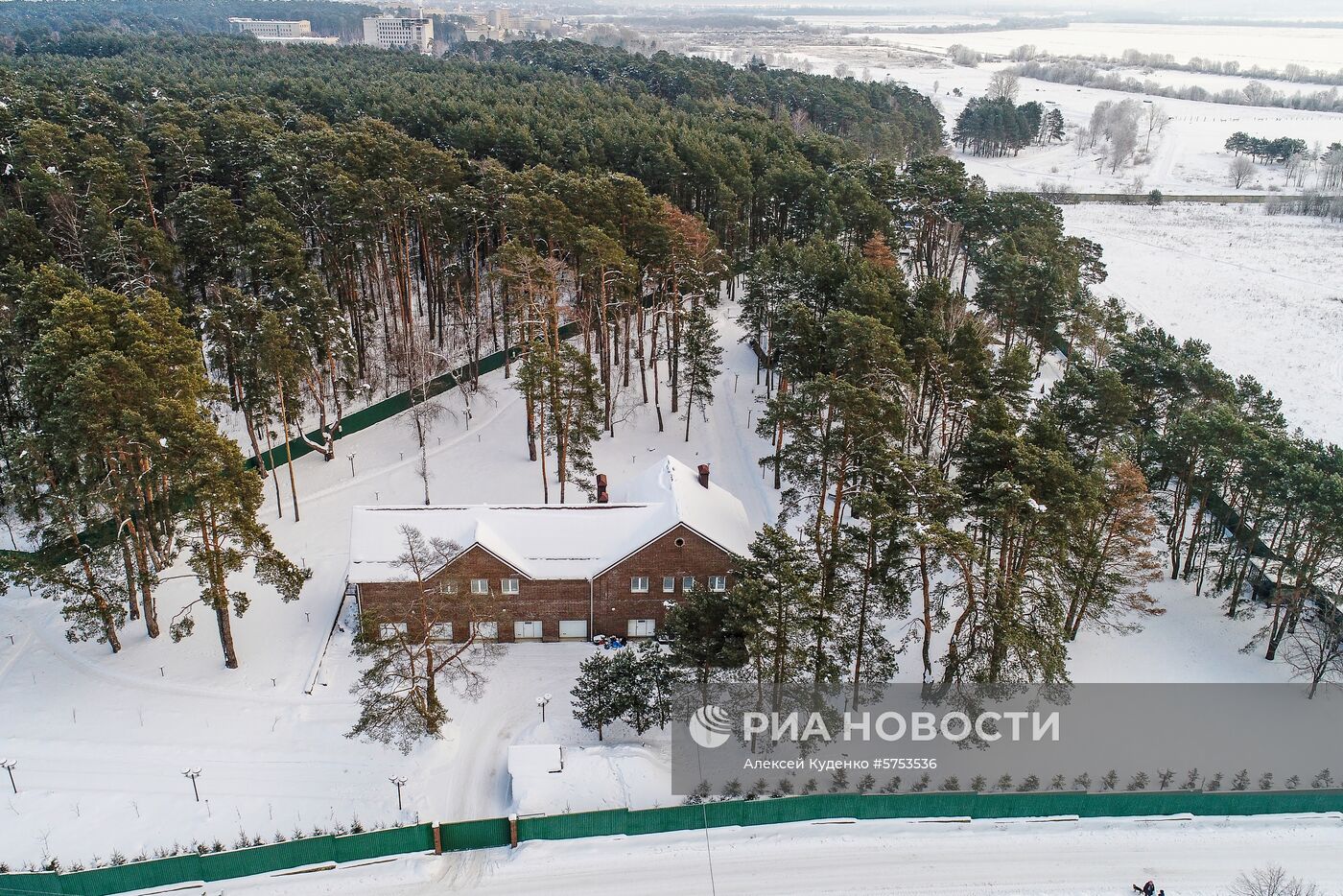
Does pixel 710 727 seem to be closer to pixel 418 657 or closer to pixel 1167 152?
pixel 418 657

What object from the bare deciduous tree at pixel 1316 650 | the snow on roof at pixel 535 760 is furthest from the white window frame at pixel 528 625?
the bare deciduous tree at pixel 1316 650

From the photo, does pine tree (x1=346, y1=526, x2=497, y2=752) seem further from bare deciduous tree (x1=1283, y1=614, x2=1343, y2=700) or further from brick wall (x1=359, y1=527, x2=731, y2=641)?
bare deciduous tree (x1=1283, y1=614, x2=1343, y2=700)

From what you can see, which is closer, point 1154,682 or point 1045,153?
point 1154,682

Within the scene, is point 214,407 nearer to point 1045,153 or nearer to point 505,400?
point 505,400

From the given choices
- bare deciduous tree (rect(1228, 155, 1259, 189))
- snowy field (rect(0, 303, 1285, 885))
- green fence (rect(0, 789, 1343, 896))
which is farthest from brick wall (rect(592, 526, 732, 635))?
bare deciduous tree (rect(1228, 155, 1259, 189))

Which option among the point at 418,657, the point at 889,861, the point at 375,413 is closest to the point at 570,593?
the point at 418,657

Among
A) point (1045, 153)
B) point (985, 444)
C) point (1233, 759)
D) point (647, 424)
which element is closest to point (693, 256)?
point (647, 424)

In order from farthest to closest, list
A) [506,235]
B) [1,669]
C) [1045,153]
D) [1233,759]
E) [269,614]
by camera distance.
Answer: [1045,153]
[506,235]
[269,614]
[1,669]
[1233,759]
